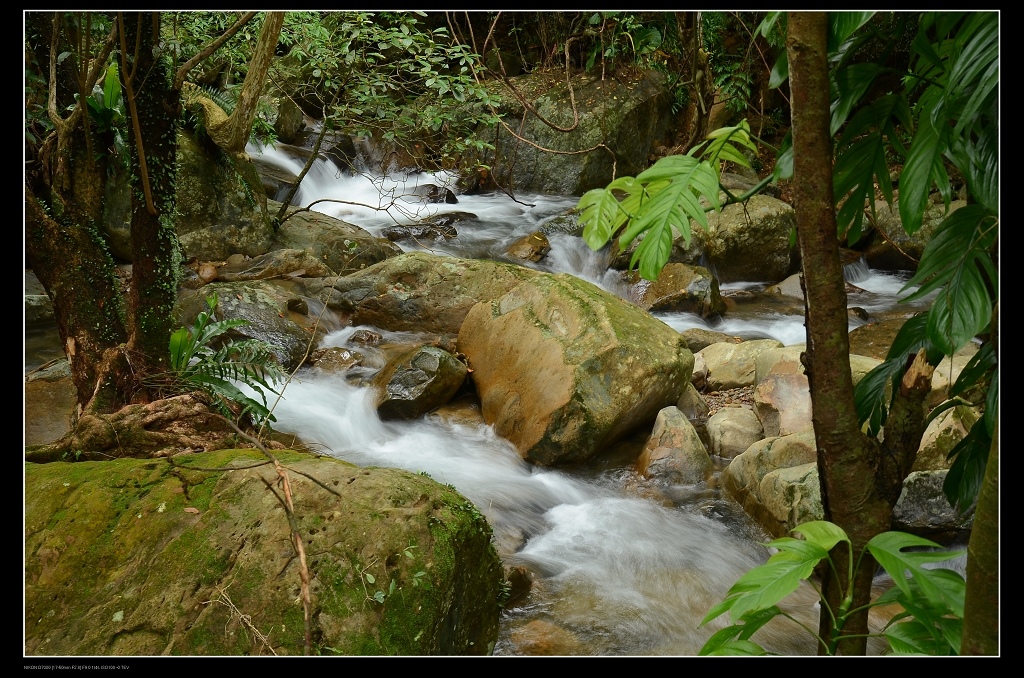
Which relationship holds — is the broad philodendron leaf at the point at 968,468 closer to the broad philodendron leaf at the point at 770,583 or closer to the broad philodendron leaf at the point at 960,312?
the broad philodendron leaf at the point at 960,312

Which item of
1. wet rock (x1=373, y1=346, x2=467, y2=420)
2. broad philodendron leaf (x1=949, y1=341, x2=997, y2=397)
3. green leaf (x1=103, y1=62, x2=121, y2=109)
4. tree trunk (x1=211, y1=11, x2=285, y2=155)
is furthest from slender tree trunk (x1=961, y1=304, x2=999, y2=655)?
tree trunk (x1=211, y1=11, x2=285, y2=155)

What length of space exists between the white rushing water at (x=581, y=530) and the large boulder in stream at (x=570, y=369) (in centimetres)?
17

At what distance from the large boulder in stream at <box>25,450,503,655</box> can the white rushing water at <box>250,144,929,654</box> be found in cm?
67

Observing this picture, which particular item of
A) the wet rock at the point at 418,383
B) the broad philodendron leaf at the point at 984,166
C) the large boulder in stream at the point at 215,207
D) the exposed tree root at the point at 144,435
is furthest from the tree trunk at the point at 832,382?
the large boulder in stream at the point at 215,207

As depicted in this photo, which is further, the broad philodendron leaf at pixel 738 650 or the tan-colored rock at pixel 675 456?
the tan-colored rock at pixel 675 456

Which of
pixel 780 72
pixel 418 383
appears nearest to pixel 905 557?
pixel 780 72

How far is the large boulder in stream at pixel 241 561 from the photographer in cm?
168

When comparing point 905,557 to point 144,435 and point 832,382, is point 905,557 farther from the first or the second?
point 144,435

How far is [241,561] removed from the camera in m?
1.79

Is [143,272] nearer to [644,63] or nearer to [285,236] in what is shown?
[285,236]

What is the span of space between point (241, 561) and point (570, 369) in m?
2.57

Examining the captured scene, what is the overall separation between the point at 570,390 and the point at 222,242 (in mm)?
4168

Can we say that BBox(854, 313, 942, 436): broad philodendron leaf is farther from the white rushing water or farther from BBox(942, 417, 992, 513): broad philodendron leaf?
the white rushing water
